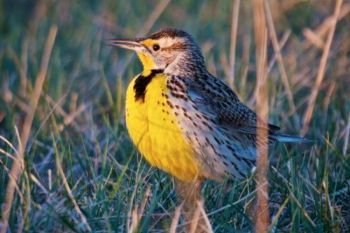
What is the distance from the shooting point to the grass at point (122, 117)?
371 cm

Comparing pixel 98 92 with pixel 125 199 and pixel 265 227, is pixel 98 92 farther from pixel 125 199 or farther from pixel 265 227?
pixel 265 227

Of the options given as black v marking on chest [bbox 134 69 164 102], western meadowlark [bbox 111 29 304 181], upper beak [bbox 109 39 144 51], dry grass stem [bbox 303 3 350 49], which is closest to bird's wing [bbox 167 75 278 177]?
western meadowlark [bbox 111 29 304 181]

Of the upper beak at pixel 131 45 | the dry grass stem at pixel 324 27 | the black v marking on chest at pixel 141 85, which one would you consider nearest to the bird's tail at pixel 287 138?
the black v marking on chest at pixel 141 85

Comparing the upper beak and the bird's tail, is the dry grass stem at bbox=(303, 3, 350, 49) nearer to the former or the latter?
the bird's tail

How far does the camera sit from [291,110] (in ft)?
17.9

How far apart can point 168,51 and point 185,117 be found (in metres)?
0.60

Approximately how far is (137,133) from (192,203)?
54 centimetres

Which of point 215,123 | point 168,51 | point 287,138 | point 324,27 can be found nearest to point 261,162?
point 215,123

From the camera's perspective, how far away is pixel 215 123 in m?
4.51

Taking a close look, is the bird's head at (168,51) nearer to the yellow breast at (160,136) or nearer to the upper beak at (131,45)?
the upper beak at (131,45)

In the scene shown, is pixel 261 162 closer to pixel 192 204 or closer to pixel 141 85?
pixel 192 204

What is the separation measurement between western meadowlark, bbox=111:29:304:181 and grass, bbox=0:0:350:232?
0.11 m

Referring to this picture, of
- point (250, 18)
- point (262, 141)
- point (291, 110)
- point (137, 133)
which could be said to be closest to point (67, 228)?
point (137, 133)

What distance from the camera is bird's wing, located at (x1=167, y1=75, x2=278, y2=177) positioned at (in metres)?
4.37
